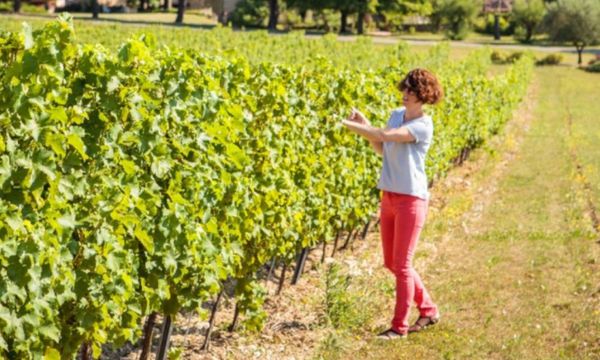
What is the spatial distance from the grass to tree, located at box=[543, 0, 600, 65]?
4722cm

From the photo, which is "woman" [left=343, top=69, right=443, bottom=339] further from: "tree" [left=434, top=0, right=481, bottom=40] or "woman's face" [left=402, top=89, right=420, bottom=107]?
"tree" [left=434, top=0, right=481, bottom=40]

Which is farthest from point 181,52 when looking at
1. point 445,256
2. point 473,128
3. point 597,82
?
point 597,82

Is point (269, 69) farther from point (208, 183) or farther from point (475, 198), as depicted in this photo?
point (475, 198)

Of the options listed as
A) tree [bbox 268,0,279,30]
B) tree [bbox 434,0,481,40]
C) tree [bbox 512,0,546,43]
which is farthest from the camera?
tree [bbox 434,0,481,40]

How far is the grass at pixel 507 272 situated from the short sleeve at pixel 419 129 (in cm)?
179

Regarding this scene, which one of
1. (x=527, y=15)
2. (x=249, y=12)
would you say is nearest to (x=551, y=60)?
(x=527, y=15)

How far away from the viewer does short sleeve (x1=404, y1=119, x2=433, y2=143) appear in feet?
23.7

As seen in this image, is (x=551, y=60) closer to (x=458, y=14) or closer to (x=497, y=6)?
(x=458, y=14)

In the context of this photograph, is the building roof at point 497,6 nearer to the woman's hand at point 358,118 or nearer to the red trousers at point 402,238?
the woman's hand at point 358,118

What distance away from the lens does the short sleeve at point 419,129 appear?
724 centimetres

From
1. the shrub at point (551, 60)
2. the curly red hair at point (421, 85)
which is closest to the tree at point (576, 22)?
the shrub at point (551, 60)

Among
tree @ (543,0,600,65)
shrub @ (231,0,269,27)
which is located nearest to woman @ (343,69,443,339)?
tree @ (543,0,600,65)

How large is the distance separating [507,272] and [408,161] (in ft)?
12.6

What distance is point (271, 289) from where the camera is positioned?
10.0m
